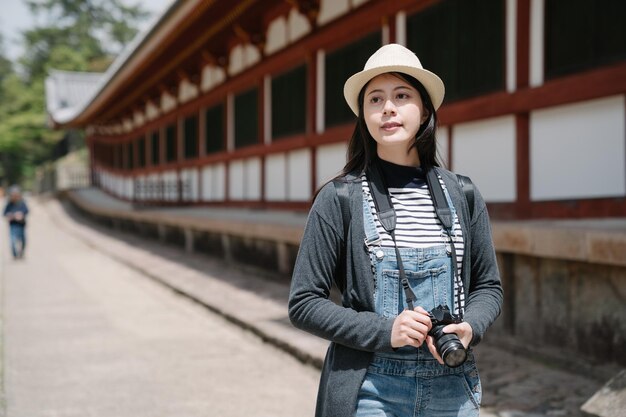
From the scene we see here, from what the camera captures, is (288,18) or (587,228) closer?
(587,228)

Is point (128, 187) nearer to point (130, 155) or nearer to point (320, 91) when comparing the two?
point (130, 155)

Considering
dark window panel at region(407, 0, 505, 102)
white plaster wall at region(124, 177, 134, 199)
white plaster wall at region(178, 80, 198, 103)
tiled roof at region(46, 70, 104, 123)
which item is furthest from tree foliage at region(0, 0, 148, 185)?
dark window panel at region(407, 0, 505, 102)

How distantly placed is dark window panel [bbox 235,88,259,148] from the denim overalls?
1097 centimetres

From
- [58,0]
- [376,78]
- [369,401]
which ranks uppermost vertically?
[58,0]

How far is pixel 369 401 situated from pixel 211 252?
41.3ft

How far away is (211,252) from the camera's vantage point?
566 inches

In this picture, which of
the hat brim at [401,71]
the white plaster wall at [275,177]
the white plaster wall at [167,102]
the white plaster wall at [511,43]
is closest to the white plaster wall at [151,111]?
the white plaster wall at [167,102]

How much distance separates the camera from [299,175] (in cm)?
1107

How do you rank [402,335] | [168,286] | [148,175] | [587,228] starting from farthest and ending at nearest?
[148,175], [168,286], [587,228], [402,335]

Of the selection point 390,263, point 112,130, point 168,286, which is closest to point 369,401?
point 390,263

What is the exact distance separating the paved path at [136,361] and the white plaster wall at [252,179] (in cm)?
294

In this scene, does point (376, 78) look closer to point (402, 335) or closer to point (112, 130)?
point (402, 335)

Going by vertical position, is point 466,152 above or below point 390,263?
above

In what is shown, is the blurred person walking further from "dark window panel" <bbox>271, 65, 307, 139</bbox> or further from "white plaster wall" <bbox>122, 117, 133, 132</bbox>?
"white plaster wall" <bbox>122, 117, 133, 132</bbox>
